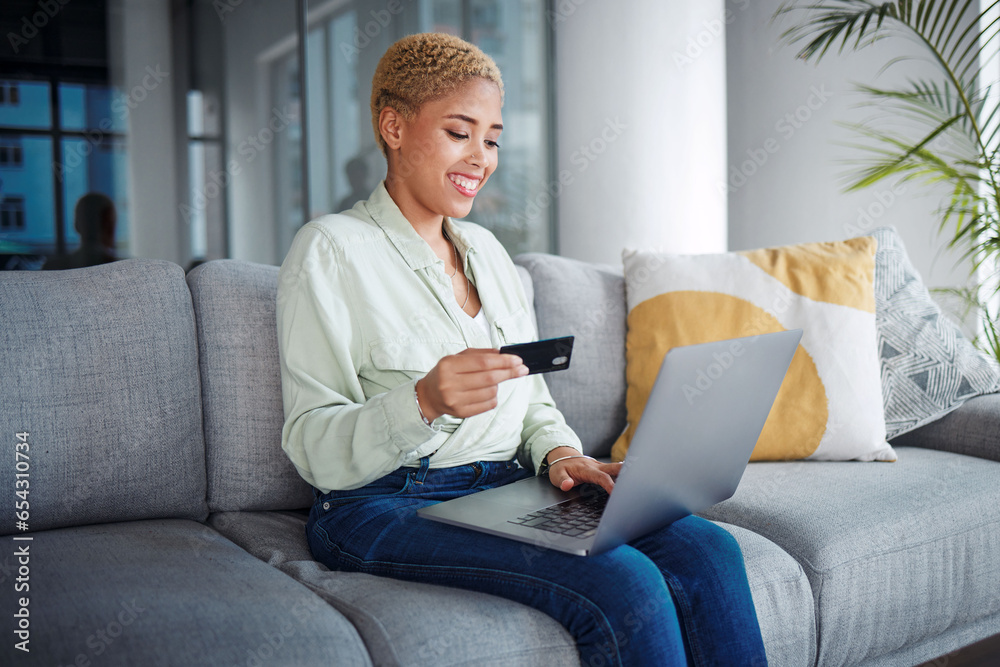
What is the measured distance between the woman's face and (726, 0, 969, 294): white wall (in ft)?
6.89

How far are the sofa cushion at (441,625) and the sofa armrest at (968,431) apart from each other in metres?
1.19

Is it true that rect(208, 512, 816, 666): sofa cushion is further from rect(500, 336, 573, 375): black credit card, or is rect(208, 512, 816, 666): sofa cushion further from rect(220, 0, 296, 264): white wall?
rect(220, 0, 296, 264): white wall

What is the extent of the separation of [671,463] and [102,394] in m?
0.90

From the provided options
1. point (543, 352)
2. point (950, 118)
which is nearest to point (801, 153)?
point (950, 118)

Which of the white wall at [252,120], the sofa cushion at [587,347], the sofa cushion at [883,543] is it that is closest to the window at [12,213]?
the white wall at [252,120]

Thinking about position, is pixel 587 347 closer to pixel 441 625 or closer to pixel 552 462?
pixel 552 462

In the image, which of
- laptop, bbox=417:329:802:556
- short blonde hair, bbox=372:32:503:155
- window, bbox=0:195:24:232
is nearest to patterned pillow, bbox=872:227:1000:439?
laptop, bbox=417:329:802:556

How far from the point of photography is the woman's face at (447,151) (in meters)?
1.26

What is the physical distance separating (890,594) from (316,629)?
0.93 metres

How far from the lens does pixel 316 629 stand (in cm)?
88

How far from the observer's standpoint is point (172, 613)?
2.88 ft

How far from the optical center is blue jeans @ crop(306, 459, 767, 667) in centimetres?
89

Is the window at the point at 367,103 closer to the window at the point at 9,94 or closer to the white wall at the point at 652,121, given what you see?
the white wall at the point at 652,121

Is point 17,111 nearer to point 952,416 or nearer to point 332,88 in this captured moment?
point 332,88
